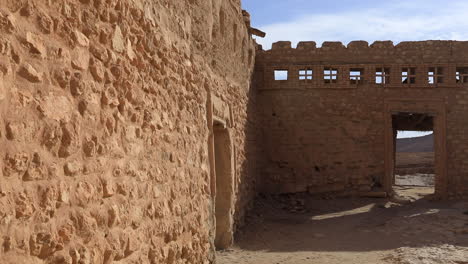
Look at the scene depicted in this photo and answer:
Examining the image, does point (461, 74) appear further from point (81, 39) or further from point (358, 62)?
point (81, 39)

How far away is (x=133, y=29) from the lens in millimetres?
3471

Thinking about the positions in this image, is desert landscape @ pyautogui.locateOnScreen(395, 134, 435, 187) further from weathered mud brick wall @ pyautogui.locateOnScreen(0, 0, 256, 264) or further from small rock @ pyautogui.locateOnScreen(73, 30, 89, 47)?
small rock @ pyautogui.locateOnScreen(73, 30, 89, 47)

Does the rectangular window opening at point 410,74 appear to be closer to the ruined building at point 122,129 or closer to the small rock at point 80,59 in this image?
the ruined building at point 122,129

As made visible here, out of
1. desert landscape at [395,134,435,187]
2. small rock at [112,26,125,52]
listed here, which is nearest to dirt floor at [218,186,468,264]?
small rock at [112,26,125,52]

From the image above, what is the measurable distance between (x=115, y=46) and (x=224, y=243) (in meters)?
5.52

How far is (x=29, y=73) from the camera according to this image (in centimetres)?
213

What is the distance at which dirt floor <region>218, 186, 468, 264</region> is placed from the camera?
23.6 ft

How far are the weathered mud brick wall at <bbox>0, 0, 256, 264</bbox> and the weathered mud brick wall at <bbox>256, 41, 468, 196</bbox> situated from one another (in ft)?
24.6

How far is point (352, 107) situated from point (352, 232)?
451cm

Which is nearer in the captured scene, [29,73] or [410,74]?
[29,73]

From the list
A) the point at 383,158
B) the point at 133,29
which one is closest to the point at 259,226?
the point at 383,158

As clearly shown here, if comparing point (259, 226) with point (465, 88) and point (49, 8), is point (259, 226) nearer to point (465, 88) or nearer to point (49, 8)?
point (465, 88)

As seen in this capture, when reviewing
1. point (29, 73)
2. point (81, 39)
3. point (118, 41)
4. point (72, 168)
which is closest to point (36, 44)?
point (29, 73)

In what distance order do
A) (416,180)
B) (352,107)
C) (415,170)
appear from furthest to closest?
(415,170)
(416,180)
(352,107)
